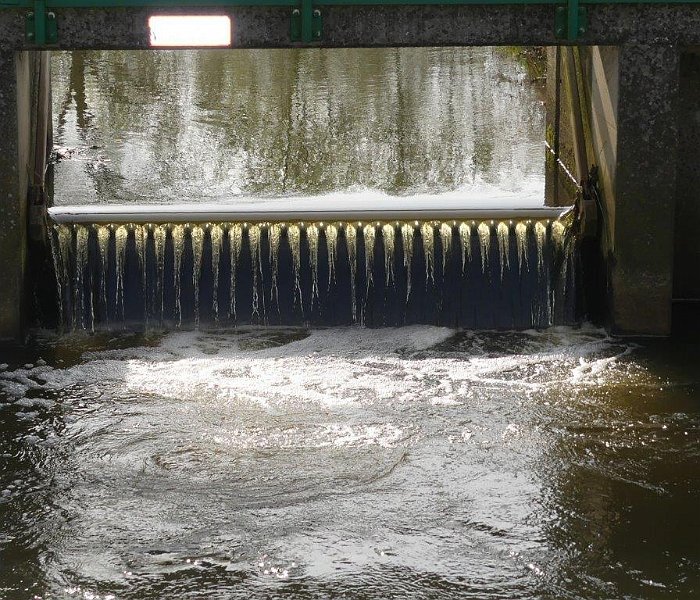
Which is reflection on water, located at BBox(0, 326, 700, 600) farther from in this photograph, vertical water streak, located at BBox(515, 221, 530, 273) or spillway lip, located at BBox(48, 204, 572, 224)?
spillway lip, located at BBox(48, 204, 572, 224)

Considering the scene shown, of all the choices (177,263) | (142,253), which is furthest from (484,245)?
(142,253)

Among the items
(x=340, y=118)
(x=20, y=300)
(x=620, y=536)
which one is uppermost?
(x=340, y=118)

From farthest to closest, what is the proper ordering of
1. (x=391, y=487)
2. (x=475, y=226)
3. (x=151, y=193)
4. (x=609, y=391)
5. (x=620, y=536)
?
1. (x=151, y=193)
2. (x=475, y=226)
3. (x=609, y=391)
4. (x=391, y=487)
5. (x=620, y=536)

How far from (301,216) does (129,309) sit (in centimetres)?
174

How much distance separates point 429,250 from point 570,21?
2.33m

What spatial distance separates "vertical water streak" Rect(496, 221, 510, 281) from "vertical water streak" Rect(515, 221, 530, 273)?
88 millimetres

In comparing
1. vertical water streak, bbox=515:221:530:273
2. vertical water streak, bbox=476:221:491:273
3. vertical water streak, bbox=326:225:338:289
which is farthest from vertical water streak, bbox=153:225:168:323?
vertical water streak, bbox=515:221:530:273

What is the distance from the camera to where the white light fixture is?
1101 centimetres

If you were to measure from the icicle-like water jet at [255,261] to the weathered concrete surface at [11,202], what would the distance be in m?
1.97

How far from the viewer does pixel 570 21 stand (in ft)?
36.1

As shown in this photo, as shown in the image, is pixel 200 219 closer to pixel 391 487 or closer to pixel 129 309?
pixel 129 309


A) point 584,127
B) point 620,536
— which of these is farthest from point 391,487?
point 584,127

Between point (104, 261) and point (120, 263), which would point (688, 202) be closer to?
point (120, 263)

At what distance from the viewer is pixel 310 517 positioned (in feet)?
26.3
